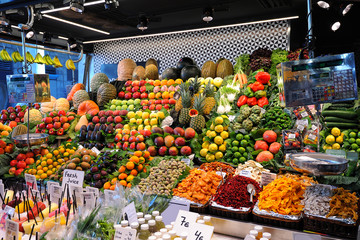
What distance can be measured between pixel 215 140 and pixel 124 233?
83.5 inches

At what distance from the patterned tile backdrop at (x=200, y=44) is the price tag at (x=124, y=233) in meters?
6.99

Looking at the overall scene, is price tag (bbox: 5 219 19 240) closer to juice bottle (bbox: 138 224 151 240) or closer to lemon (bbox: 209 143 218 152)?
juice bottle (bbox: 138 224 151 240)

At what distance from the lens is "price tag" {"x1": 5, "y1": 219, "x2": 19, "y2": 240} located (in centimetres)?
178

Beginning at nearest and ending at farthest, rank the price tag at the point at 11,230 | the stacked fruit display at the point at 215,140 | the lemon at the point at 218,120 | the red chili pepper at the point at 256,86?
the price tag at the point at 11,230 → the stacked fruit display at the point at 215,140 → the lemon at the point at 218,120 → the red chili pepper at the point at 256,86

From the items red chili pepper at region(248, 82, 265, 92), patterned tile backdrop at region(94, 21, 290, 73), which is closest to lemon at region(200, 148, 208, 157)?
red chili pepper at region(248, 82, 265, 92)

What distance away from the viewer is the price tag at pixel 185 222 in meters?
1.83

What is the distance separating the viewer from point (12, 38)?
7359 millimetres

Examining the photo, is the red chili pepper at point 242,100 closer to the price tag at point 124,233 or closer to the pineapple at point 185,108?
the pineapple at point 185,108

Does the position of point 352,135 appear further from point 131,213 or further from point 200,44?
point 200,44

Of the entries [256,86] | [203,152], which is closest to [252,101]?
[256,86]

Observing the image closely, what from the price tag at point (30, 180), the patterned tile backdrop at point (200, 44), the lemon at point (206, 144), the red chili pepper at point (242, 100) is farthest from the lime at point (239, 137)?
the patterned tile backdrop at point (200, 44)

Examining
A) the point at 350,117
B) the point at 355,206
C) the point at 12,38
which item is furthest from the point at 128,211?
the point at 12,38

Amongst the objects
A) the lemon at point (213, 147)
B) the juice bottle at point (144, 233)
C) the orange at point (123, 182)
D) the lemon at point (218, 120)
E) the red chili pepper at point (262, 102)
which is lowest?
the juice bottle at point (144, 233)

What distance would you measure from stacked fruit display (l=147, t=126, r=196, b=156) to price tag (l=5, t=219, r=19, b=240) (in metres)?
2.10
